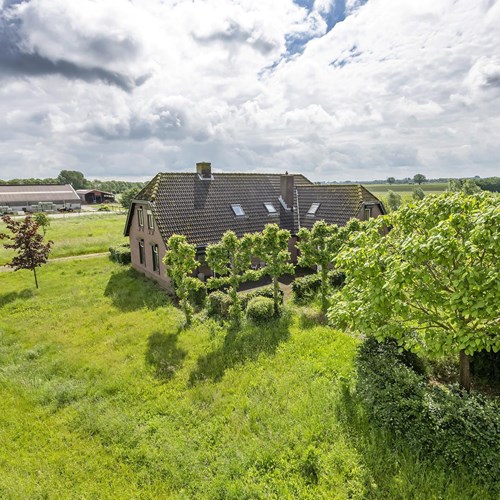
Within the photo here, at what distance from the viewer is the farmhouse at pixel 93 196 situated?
101 metres

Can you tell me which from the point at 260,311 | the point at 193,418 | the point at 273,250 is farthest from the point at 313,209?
the point at 193,418

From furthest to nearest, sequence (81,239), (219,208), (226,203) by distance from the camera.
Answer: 1. (81,239)
2. (226,203)
3. (219,208)

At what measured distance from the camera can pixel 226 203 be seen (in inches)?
890

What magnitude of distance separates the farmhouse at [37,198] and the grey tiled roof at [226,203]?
66.2 meters

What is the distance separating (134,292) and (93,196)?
98366mm

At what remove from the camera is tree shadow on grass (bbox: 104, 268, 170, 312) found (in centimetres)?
1745

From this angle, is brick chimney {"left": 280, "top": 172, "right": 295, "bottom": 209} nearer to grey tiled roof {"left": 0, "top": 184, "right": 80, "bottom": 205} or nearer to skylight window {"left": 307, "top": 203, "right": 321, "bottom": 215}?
skylight window {"left": 307, "top": 203, "right": 321, "bottom": 215}

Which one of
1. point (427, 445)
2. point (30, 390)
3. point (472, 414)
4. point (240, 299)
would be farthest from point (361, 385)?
point (30, 390)

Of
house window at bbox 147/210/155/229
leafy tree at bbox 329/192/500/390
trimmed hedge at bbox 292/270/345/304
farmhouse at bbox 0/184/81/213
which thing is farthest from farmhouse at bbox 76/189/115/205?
leafy tree at bbox 329/192/500/390

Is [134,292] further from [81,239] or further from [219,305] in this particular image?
[81,239]

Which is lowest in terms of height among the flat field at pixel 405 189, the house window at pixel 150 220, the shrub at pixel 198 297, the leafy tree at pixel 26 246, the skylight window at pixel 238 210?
the shrub at pixel 198 297

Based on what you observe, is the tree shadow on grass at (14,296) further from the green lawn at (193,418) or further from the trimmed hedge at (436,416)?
the trimmed hedge at (436,416)

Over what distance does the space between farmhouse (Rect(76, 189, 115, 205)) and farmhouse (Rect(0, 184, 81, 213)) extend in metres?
15.3

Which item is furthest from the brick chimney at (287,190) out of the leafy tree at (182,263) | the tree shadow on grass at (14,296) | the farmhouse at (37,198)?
the farmhouse at (37,198)
